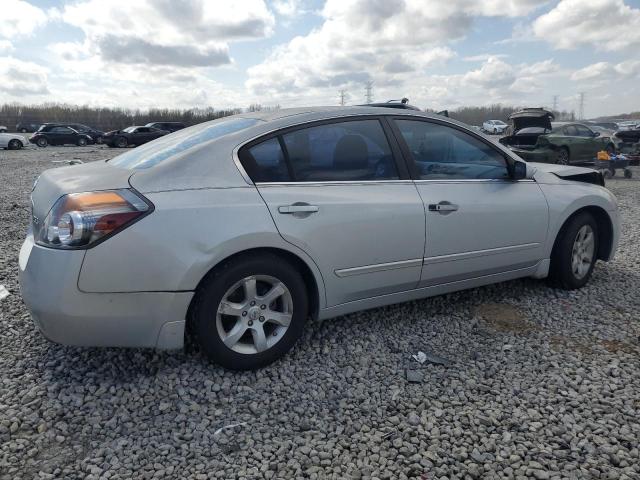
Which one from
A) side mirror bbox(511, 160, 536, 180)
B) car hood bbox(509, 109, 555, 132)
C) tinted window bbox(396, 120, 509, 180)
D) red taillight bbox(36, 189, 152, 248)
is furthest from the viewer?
car hood bbox(509, 109, 555, 132)

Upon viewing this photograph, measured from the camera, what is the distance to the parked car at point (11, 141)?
28391mm

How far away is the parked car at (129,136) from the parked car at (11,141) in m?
4.41

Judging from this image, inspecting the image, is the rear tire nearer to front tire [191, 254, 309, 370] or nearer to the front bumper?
the front bumper

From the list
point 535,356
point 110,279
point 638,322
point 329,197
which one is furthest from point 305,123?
point 638,322

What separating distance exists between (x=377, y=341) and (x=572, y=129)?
48.3 ft

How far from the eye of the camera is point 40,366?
3.04 m

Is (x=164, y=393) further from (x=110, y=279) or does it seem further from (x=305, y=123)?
(x=305, y=123)

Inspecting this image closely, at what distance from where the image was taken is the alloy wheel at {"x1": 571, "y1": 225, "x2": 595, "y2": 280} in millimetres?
4406

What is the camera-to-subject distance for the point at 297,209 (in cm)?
299

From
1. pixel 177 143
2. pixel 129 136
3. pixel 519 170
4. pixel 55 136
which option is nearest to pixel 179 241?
pixel 177 143

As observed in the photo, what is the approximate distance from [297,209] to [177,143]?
927mm

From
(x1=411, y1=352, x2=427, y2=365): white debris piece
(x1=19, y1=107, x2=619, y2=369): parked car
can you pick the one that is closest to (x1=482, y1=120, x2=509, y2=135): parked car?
(x1=19, y1=107, x2=619, y2=369): parked car

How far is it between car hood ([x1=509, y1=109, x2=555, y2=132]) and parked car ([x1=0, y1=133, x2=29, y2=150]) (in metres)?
26.4

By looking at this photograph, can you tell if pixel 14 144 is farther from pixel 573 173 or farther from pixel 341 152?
pixel 573 173
